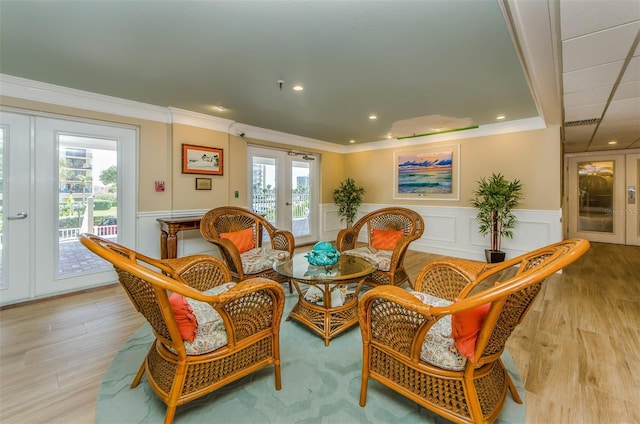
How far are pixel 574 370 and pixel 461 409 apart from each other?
124cm

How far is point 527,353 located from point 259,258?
97.4 inches

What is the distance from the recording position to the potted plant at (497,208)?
13.8 feet

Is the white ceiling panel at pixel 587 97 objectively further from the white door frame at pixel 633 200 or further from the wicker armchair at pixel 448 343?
the white door frame at pixel 633 200

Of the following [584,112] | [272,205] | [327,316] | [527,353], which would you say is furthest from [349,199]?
[527,353]

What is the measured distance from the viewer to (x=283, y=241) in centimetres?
335

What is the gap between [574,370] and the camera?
182 centimetres

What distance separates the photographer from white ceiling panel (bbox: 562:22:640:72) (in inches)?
68.8

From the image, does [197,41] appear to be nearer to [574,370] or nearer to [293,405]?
[293,405]

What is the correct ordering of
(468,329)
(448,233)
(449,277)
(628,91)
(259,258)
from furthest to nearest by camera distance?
A: (448,233) → (259,258) → (628,91) → (449,277) → (468,329)

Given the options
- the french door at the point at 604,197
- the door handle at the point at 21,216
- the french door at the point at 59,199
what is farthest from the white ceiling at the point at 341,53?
the french door at the point at 604,197

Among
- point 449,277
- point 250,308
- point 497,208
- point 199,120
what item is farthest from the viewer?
point 497,208

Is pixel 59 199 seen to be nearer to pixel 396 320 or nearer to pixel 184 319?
pixel 184 319

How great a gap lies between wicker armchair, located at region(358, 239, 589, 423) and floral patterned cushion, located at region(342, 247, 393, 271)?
1335 millimetres

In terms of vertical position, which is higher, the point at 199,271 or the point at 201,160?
the point at 201,160
